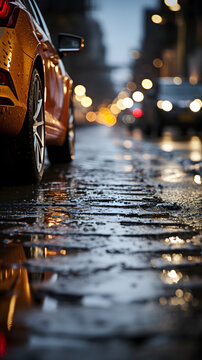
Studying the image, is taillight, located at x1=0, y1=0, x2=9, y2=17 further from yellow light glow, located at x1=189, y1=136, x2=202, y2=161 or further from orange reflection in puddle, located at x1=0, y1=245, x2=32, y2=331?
yellow light glow, located at x1=189, y1=136, x2=202, y2=161

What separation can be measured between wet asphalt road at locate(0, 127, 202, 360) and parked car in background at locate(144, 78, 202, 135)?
50.6 ft

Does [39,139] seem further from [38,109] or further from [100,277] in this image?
[100,277]

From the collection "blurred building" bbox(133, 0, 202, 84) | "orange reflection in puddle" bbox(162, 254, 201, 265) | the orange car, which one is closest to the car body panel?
the orange car

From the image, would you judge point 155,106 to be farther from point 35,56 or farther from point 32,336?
point 32,336

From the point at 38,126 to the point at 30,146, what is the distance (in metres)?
0.52

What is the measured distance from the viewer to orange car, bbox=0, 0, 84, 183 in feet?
14.4

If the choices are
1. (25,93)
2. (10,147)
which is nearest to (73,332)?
(25,93)

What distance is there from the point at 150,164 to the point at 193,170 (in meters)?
1.20

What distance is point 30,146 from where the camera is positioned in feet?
16.9

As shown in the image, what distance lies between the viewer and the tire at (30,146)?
5094 millimetres

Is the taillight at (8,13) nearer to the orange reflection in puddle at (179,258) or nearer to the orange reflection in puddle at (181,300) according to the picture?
the orange reflection in puddle at (179,258)

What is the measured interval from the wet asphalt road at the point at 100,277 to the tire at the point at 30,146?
1.16 feet

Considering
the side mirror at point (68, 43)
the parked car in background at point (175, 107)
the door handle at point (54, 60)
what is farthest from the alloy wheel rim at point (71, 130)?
the parked car in background at point (175, 107)

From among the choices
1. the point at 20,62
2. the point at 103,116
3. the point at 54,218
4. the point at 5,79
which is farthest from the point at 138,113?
the point at 103,116
